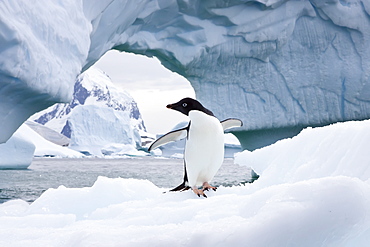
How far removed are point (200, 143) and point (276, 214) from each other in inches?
53.4

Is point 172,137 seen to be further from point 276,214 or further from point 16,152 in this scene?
point 16,152

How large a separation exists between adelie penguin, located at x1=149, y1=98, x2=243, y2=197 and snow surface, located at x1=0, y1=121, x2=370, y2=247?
0.46ft

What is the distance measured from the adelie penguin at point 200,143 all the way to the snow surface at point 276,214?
14 cm

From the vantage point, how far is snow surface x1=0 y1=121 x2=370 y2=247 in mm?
941

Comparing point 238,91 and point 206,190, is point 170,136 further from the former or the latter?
point 238,91

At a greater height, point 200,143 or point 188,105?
point 188,105

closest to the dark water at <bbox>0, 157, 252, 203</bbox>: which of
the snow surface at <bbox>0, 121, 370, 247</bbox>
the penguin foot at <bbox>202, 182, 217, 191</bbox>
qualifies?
the penguin foot at <bbox>202, 182, 217, 191</bbox>

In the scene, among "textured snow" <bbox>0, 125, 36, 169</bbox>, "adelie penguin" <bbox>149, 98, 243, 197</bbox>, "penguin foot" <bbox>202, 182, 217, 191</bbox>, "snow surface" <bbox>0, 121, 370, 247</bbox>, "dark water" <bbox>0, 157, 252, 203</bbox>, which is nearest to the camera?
"snow surface" <bbox>0, 121, 370, 247</bbox>

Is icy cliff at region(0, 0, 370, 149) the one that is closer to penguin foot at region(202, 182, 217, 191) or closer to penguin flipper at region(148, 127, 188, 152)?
penguin flipper at region(148, 127, 188, 152)

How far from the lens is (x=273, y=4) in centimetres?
775

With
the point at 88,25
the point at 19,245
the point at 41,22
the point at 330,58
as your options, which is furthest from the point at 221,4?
the point at 19,245

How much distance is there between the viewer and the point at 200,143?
7.52 feet

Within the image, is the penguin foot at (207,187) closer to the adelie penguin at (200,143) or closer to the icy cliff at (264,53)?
the adelie penguin at (200,143)

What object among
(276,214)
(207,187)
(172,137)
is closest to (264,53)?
(172,137)
